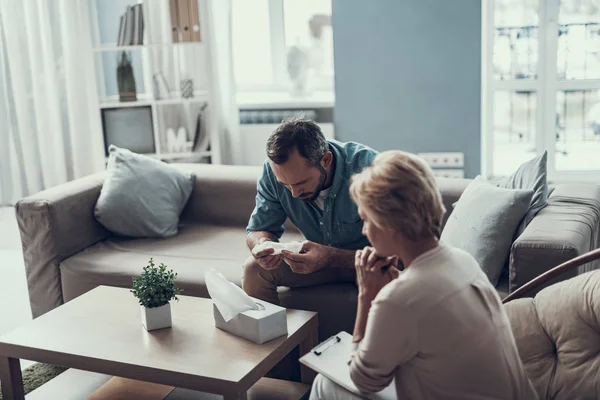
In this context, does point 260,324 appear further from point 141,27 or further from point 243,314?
point 141,27

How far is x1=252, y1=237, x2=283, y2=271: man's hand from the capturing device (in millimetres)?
2576

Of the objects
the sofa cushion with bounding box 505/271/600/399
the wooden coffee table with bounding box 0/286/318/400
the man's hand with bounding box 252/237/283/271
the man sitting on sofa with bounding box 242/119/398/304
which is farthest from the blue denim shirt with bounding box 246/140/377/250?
the sofa cushion with bounding box 505/271/600/399

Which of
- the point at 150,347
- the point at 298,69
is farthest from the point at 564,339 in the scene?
the point at 298,69

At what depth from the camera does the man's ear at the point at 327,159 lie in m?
2.60

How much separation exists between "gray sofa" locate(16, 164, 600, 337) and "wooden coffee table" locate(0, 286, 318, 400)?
0.26m

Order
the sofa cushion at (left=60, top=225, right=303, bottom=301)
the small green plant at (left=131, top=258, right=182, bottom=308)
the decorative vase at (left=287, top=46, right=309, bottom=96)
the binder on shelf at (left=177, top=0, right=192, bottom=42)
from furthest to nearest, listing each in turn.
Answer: the decorative vase at (left=287, top=46, right=309, bottom=96), the binder on shelf at (left=177, top=0, right=192, bottom=42), the sofa cushion at (left=60, top=225, right=303, bottom=301), the small green plant at (left=131, top=258, right=182, bottom=308)

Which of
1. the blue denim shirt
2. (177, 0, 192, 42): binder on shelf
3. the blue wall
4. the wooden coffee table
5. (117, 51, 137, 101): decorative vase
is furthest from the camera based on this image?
(117, 51, 137, 101): decorative vase

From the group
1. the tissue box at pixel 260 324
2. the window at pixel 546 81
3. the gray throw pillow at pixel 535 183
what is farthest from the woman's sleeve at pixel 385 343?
the window at pixel 546 81

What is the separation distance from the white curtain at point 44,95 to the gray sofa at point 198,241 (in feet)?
5.08

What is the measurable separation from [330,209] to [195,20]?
7.80 feet

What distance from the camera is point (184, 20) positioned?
4680 millimetres

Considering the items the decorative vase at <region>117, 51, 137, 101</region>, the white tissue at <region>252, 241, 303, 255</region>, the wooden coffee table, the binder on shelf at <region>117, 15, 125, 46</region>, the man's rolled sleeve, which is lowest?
the wooden coffee table

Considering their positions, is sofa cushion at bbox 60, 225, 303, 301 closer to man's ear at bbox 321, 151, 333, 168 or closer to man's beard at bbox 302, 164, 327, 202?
man's beard at bbox 302, 164, 327, 202

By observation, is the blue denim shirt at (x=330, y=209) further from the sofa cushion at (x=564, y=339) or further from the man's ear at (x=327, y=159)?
the sofa cushion at (x=564, y=339)
